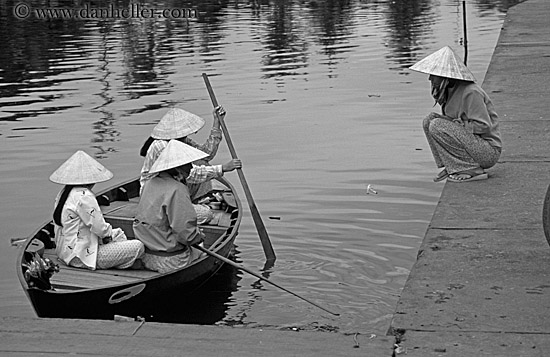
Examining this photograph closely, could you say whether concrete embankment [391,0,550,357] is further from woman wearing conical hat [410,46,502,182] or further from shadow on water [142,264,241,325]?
shadow on water [142,264,241,325]

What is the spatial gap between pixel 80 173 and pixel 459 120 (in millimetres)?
3003

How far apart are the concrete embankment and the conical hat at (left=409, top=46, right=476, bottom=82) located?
3.02ft

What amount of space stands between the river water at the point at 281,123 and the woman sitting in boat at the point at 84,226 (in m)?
0.77

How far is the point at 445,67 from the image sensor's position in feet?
25.9

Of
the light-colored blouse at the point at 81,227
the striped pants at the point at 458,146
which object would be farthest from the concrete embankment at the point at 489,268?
the light-colored blouse at the point at 81,227

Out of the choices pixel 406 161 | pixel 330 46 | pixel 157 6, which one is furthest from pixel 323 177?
pixel 157 6

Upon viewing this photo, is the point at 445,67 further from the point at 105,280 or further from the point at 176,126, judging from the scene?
the point at 105,280

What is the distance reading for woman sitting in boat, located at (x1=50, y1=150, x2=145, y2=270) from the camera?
7.19m

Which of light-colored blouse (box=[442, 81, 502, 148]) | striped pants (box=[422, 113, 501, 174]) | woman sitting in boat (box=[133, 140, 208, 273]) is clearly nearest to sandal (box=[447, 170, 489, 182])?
striped pants (box=[422, 113, 501, 174])

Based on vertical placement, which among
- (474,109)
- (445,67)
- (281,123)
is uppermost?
(445,67)

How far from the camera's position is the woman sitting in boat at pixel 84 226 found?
283 inches

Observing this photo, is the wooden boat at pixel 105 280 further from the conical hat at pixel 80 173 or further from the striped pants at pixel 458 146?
the striped pants at pixel 458 146

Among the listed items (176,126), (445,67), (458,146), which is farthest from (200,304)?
(445,67)

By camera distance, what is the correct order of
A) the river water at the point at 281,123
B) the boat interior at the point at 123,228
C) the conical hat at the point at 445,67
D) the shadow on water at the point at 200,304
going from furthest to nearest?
the river water at the point at 281,123, the conical hat at the point at 445,67, the shadow on water at the point at 200,304, the boat interior at the point at 123,228
